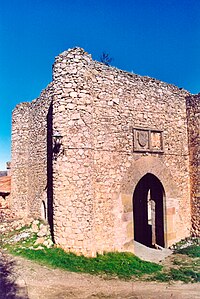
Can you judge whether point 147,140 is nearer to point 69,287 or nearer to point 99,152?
point 99,152

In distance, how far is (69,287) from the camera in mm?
5496

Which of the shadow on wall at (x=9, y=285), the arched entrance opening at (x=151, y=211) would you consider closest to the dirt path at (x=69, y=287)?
the shadow on wall at (x=9, y=285)

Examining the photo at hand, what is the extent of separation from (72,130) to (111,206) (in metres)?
2.48

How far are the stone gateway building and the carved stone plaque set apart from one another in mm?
33

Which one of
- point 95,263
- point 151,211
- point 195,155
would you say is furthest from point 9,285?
point 195,155

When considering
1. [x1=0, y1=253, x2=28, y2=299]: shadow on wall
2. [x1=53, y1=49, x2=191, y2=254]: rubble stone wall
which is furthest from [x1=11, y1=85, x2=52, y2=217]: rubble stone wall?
[x1=0, y1=253, x2=28, y2=299]: shadow on wall

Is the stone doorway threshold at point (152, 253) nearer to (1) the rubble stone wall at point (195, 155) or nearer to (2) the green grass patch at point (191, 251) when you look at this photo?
(2) the green grass patch at point (191, 251)

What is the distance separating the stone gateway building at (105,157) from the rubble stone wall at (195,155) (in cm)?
4

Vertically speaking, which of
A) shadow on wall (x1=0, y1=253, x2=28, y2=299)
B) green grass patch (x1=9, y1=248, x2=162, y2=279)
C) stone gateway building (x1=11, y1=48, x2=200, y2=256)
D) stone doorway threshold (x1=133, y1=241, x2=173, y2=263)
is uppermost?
stone gateway building (x1=11, y1=48, x2=200, y2=256)

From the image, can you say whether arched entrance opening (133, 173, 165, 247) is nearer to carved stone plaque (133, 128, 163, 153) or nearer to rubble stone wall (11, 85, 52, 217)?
carved stone plaque (133, 128, 163, 153)

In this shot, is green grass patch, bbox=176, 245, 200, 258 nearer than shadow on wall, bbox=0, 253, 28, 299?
No

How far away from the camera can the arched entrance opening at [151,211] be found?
994 centimetres

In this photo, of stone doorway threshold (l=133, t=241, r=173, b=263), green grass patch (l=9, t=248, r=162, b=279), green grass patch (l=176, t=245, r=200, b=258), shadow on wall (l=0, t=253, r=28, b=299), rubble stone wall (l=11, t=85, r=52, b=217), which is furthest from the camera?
rubble stone wall (l=11, t=85, r=52, b=217)

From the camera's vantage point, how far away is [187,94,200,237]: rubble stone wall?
1052 centimetres
